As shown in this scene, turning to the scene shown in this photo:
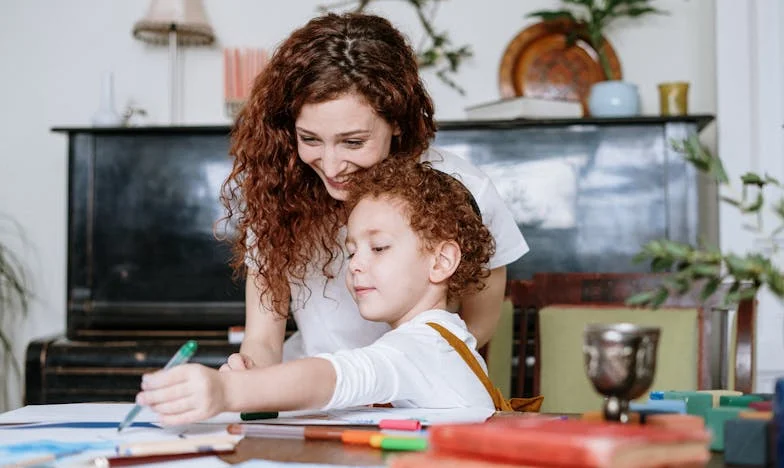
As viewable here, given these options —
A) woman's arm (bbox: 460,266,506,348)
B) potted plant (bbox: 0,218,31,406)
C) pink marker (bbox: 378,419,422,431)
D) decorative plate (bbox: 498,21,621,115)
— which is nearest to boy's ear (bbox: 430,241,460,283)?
woman's arm (bbox: 460,266,506,348)

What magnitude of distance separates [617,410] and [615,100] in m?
2.55

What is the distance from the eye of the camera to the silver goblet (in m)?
0.80

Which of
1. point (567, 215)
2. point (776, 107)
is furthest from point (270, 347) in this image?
point (776, 107)

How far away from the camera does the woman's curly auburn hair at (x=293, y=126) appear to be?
1.79 metres

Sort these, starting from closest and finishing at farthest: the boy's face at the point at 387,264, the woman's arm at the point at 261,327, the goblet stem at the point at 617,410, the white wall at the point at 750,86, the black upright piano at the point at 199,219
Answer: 1. the goblet stem at the point at 617,410
2. the boy's face at the point at 387,264
3. the woman's arm at the point at 261,327
4. the black upright piano at the point at 199,219
5. the white wall at the point at 750,86

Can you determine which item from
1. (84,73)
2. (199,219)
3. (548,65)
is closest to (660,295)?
(199,219)

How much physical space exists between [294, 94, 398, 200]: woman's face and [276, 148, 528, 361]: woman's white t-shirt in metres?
0.19

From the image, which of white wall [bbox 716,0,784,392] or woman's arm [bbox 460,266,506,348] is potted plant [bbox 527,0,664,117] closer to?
white wall [bbox 716,0,784,392]

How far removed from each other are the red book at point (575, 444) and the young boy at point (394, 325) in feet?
1.08

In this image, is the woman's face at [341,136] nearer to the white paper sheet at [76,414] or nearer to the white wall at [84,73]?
the white paper sheet at [76,414]

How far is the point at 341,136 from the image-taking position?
5.75ft

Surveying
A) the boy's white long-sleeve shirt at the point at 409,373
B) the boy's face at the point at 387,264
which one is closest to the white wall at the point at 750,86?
the boy's face at the point at 387,264

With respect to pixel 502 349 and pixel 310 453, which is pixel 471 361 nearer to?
pixel 310 453

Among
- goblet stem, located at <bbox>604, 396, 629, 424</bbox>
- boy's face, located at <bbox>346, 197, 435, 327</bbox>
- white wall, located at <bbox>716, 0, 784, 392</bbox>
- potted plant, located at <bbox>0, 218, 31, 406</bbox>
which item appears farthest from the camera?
potted plant, located at <bbox>0, 218, 31, 406</bbox>
